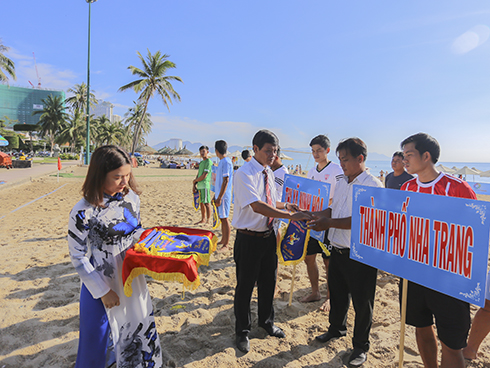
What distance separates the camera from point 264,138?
254 cm

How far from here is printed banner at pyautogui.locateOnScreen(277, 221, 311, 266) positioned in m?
3.03

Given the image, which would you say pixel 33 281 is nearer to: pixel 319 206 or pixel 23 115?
pixel 319 206

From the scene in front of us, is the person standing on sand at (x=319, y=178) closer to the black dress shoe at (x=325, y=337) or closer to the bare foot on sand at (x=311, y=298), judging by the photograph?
the bare foot on sand at (x=311, y=298)

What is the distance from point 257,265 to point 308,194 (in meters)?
1.02

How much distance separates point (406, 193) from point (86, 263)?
2220mm

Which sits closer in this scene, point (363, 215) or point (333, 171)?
point (363, 215)

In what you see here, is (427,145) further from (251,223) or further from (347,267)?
(251,223)

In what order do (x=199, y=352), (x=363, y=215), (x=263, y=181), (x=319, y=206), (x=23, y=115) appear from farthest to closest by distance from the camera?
(x=23, y=115) < (x=319, y=206) < (x=263, y=181) < (x=199, y=352) < (x=363, y=215)

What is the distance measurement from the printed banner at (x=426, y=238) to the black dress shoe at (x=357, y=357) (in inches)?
35.0

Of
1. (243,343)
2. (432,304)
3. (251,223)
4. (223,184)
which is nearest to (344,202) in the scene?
(251,223)

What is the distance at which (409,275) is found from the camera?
186 cm

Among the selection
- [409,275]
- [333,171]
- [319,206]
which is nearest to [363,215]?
[409,275]

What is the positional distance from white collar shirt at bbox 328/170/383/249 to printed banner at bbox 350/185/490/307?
24 centimetres

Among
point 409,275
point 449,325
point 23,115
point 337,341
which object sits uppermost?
point 23,115
